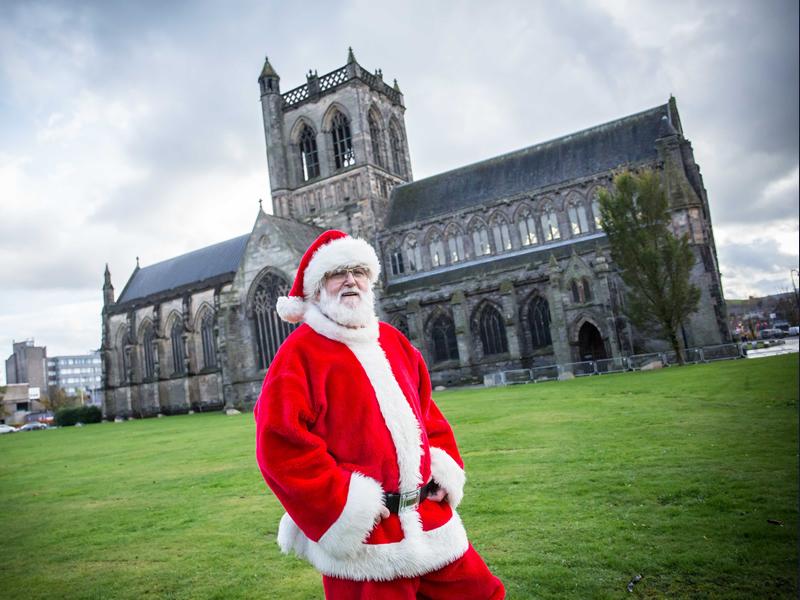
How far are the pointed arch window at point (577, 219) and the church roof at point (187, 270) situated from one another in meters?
23.9

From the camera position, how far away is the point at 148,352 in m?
46.2

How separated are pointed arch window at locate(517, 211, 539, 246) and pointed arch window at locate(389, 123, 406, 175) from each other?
13.0 m

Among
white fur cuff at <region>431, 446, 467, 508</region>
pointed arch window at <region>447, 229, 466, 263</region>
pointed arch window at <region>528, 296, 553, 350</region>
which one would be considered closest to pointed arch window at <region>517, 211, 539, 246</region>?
pointed arch window at <region>447, 229, 466, 263</region>

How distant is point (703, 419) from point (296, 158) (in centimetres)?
3845

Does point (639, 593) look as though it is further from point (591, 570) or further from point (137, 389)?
point (137, 389)

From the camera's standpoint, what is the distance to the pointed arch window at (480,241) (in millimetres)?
37156

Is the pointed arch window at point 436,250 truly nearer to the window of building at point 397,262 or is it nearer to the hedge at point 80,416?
the window of building at point 397,262

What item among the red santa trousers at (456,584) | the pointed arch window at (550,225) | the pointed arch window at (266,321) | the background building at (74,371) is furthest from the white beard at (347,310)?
the background building at (74,371)

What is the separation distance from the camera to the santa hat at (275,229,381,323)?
11.0 ft

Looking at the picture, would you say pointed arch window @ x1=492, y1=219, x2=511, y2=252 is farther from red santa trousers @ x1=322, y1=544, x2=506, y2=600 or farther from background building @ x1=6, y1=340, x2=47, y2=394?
background building @ x1=6, y1=340, x2=47, y2=394

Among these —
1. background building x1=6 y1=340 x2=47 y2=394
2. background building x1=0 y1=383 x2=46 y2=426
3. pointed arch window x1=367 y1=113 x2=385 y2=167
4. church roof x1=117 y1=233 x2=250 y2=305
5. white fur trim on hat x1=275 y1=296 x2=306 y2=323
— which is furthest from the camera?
background building x1=6 y1=340 x2=47 y2=394

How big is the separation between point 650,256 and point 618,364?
5.40m

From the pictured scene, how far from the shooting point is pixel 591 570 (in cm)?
434

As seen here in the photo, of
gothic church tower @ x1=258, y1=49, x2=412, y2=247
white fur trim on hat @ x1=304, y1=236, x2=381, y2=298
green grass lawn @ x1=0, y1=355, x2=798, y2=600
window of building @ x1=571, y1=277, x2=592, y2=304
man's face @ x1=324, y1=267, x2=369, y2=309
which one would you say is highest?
gothic church tower @ x1=258, y1=49, x2=412, y2=247
